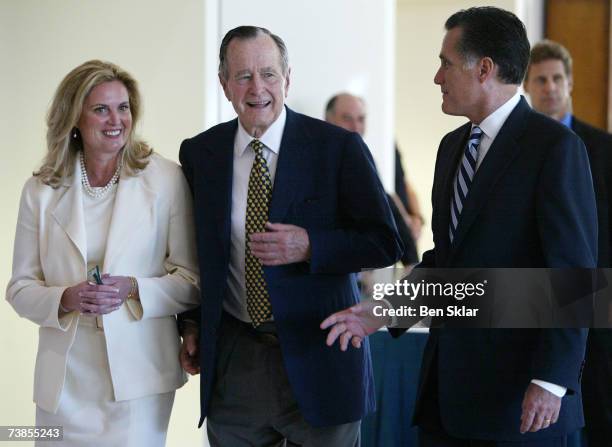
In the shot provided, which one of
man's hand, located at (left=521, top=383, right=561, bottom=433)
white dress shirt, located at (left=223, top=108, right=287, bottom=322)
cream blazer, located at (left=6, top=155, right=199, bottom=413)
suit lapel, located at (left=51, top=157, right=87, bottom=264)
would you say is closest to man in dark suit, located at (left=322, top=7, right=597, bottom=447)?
man's hand, located at (left=521, top=383, right=561, bottom=433)

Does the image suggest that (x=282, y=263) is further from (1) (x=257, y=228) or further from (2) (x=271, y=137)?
(2) (x=271, y=137)

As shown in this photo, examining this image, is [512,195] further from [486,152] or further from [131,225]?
[131,225]

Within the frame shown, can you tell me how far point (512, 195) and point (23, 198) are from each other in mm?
1329

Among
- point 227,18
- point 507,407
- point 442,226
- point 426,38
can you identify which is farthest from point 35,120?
point 426,38

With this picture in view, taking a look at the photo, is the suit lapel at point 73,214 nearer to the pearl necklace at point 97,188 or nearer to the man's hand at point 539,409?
the pearl necklace at point 97,188

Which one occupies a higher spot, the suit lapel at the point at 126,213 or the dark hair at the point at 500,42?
the dark hair at the point at 500,42

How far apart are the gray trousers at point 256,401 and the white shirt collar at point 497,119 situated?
74 centimetres

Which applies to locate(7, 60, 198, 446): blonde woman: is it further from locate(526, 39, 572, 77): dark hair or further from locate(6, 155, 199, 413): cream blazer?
locate(526, 39, 572, 77): dark hair

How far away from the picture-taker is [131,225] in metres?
2.49

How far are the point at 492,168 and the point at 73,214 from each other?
3.64ft

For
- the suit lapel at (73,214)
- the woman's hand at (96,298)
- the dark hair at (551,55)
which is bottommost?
the woman's hand at (96,298)

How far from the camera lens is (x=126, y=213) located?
8.19 feet

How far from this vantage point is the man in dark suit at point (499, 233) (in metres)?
2.01

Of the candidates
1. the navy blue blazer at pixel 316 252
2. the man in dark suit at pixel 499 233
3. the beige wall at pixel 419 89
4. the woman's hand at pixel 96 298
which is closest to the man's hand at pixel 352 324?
the man in dark suit at pixel 499 233
